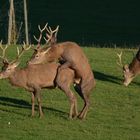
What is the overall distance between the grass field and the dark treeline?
2078 cm

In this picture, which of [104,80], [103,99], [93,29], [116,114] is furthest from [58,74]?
[93,29]

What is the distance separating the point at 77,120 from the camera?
14938 mm

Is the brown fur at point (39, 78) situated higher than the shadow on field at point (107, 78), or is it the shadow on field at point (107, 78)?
the brown fur at point (39, 78)

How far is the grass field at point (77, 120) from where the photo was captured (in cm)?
1366

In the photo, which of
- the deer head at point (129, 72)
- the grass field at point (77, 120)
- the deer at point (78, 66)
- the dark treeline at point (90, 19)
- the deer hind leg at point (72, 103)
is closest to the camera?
the grass field at point (77, 120)

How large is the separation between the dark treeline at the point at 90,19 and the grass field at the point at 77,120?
68.2ft

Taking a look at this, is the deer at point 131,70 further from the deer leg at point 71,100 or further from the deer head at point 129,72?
the deer leg at point 71,100

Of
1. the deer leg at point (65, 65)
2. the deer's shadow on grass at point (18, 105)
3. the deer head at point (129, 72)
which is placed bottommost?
the deer head at point (129, 72)

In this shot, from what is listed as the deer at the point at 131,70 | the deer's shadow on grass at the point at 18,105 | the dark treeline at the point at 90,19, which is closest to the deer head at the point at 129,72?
the deer at the point at 131,70

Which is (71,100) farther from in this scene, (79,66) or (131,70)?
(131,70)

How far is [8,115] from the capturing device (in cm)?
1518

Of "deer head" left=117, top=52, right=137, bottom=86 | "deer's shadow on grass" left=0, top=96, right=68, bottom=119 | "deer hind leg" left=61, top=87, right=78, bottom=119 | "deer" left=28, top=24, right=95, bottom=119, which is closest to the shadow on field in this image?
"deer head" left=117, top=52, right=137, bottom=86

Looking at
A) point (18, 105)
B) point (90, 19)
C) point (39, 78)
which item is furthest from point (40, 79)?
point (90, 19)

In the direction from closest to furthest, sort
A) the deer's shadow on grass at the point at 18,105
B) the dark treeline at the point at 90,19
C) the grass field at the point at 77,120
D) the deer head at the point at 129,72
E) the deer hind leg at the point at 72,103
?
the grass field at the point at 77,120 → the deer hind leg at the point at 72,103 → the deer's shadow on grass at the point at 18,105 → the deer head at the point at 129,72 → the dark treeline at the point at 90,19
